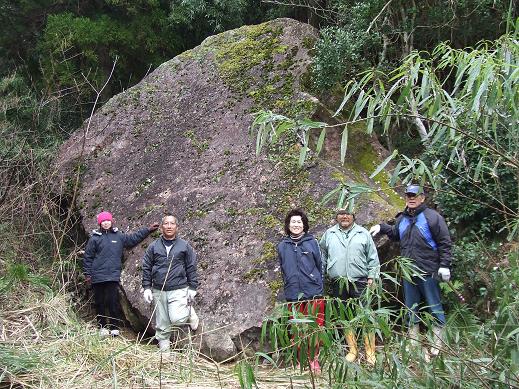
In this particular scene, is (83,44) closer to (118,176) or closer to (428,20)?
(118,176)

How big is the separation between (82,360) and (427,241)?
10.4 feet

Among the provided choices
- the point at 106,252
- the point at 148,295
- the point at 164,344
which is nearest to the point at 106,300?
the point at 106,252

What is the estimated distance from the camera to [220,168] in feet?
22.9

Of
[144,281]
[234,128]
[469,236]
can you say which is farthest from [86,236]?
[469,236]

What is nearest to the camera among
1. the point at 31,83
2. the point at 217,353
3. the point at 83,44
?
the point at 217,353

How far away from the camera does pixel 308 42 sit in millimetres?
7945

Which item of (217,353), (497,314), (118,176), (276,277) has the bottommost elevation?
(217,353)

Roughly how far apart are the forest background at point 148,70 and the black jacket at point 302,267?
1.35 metres

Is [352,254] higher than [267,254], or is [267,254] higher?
[352,254]

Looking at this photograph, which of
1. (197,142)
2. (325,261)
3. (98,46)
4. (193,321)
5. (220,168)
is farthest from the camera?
(98,46)

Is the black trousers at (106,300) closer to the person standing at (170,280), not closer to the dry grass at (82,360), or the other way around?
the dry grass at (82,360)

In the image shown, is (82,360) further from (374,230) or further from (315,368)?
(374,230)

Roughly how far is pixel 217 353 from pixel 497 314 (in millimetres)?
3126

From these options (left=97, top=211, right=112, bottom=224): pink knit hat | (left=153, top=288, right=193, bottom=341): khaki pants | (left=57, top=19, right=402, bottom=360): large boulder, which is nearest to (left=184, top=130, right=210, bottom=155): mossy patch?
(left=57, top=19, right=402, bottom=360): large boulder
